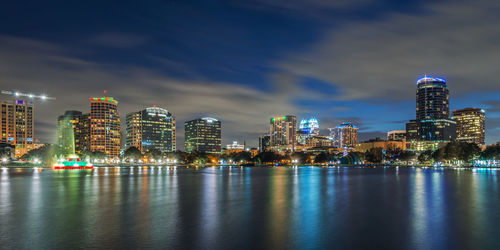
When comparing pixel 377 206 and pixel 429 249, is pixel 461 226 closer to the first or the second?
pixel 429 249

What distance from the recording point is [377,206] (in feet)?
120

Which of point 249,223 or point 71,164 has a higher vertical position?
point 249,223

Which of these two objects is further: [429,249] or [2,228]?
[2,228]

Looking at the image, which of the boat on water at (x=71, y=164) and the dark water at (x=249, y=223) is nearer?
the dark water at (x=249, y=223)

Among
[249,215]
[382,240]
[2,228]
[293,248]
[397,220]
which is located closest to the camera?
[293,248]

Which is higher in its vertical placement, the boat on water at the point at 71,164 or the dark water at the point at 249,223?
the dark water at the point at 249,223

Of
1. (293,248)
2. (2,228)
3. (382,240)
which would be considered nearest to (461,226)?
(382,240)

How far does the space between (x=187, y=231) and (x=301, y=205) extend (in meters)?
15.9

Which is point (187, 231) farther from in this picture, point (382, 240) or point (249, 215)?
point (382, 240)

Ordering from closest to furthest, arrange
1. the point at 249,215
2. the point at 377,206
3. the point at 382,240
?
the point at 382,240 → the point at 249,215 → the point at 377,206

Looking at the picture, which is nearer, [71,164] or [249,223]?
[249,223]

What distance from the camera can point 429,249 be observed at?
19250 millimetres

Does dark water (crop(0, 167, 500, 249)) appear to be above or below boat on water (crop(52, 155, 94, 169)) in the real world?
above

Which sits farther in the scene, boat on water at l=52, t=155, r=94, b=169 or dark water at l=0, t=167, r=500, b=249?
boat on water at l=52, t=155, r=94, b=169
